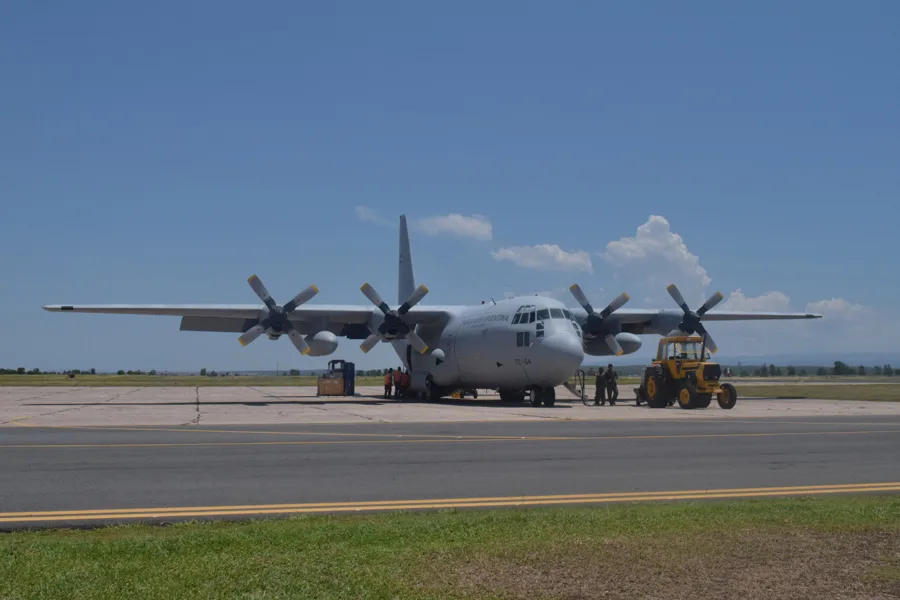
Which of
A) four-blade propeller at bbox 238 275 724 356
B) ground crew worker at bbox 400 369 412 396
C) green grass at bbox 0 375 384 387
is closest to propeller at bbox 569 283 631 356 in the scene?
four-blade propeller at bbox 238 275 724 356

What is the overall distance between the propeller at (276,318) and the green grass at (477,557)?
29224mm

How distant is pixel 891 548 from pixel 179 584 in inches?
213

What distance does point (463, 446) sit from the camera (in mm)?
15773

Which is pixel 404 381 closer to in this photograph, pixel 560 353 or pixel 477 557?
pixel 560 353

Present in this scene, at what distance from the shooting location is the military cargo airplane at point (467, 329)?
107 feet

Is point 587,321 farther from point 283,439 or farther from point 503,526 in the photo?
point 503,526

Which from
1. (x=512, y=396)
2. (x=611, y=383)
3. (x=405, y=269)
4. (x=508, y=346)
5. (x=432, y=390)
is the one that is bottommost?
(x=512, y=396)

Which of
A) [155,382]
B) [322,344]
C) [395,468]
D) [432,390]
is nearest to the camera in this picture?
[395,468]

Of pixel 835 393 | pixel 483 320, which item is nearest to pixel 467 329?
pixel 483 320

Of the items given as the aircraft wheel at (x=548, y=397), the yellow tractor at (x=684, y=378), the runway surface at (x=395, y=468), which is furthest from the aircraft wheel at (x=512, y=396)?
the runway surface at (x=395, y=468)

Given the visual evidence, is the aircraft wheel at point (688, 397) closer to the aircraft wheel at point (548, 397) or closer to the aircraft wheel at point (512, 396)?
the aircraft wheel at point (548, 397)

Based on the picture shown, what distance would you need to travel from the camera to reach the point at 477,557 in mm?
6488

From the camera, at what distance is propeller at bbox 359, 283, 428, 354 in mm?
38312

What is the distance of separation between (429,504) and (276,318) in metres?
28.5
